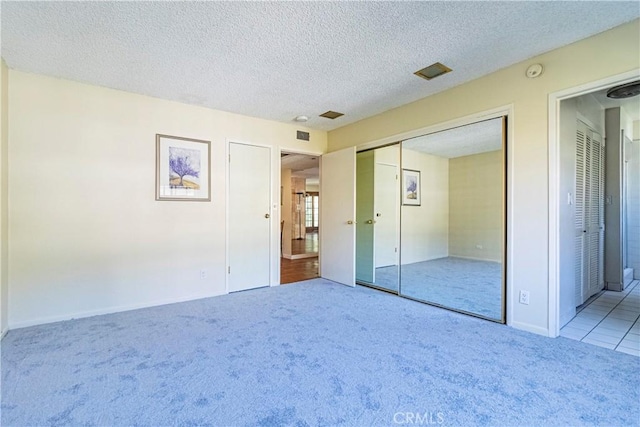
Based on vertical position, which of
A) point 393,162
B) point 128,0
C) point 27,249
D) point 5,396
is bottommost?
point 5,396

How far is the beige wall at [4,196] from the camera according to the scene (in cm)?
258

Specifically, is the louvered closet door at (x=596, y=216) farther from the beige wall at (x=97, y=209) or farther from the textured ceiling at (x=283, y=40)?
the beige wall at (x=97, y=209)

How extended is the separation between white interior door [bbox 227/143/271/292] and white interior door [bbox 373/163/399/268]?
1.78m

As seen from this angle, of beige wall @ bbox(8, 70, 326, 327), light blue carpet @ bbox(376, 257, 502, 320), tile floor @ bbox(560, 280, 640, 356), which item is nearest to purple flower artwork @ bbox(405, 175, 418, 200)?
light blue carpet @ bbox(376, 257, 502, 320)

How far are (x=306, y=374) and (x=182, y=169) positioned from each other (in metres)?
2.84

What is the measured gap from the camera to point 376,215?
189 inches

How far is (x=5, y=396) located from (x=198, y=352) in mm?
1063

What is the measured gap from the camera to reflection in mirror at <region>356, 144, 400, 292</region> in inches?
180

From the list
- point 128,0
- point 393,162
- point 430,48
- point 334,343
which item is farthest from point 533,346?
point 128,0

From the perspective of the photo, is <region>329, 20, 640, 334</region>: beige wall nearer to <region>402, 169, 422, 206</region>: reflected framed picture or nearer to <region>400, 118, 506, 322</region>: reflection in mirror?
<region>400, 118, 506, 322</region>: reflection in mirror

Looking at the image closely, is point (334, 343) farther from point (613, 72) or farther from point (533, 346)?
point (613, 72)

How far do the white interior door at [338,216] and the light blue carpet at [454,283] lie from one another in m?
0.62

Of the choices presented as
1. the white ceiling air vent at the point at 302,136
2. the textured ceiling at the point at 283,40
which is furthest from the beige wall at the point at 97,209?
the white ceiling air vent at the point at 302,136

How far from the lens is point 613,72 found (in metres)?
2.23
